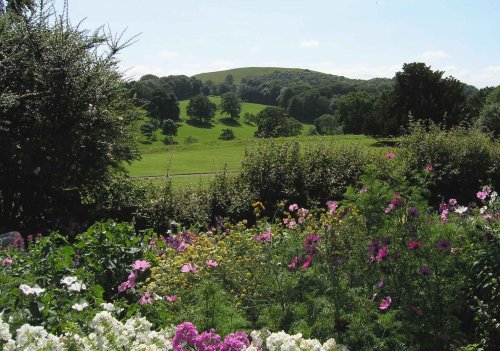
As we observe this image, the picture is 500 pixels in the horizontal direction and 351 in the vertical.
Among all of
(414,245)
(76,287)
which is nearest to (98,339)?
(76,287)

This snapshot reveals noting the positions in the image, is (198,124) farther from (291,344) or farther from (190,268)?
(291,344)

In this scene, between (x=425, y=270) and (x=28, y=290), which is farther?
(x=425, y=270)

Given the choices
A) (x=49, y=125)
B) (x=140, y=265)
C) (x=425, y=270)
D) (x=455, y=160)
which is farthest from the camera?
(x=455, y=160)

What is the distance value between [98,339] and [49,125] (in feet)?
23.3

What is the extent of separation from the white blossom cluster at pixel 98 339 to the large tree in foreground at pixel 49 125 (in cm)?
A: 673

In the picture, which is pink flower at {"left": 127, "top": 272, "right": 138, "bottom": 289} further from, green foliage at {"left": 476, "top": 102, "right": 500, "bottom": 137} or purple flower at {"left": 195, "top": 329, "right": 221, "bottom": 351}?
green foliage at {"left": 476, "top": 102, "right": 500, "bottom": 137}

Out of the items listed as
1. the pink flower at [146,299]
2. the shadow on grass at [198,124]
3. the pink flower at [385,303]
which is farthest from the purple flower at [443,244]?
the shadow on grass at [198,124]

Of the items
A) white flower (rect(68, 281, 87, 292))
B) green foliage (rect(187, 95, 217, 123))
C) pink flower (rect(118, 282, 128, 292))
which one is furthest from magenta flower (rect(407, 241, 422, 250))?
green foliage (rect(187, 95, 217, 123))

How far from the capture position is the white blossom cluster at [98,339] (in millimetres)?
2797

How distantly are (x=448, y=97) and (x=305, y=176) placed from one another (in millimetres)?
23393

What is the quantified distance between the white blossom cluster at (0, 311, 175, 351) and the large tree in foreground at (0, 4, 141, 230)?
673 cm

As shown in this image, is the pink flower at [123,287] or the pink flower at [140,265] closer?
the pink flower at [123,287]

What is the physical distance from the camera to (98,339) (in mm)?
2947

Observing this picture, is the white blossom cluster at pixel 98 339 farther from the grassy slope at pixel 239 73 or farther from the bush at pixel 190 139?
the grassy slope at pixel 239 73
